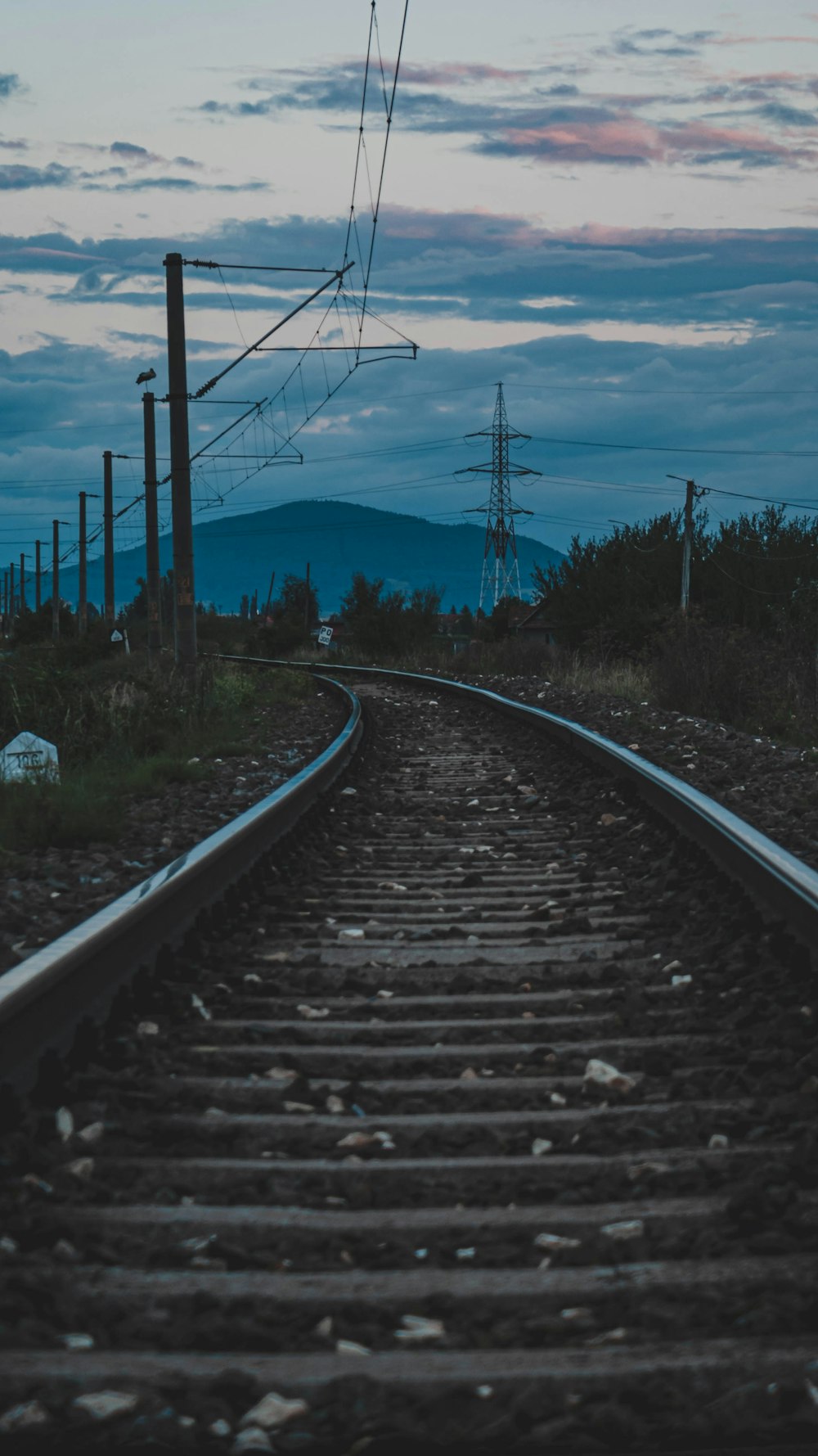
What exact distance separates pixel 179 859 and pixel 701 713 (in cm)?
1286

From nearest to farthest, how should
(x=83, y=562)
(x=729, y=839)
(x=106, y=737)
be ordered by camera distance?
(x=729, y=839)
(x=106, y=737)
(x=83, y=562)

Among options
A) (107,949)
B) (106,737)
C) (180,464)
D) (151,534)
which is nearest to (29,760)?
(106,737)

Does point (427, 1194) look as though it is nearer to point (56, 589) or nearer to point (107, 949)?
point (107, 949)

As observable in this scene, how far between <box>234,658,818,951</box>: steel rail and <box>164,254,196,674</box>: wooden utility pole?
10.9m

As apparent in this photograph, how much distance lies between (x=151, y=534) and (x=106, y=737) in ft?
64.6

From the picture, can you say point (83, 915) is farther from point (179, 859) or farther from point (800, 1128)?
point (800, 1128)

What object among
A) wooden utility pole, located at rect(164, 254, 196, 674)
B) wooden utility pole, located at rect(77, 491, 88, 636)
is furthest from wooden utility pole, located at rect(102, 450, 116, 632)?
wooden utility pole, located at rect(164, 254, 196, 674)

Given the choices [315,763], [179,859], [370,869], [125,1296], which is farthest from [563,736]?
[125,1296]

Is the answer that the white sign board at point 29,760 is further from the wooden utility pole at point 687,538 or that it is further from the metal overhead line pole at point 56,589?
the metal overhead line pole at point 56,589

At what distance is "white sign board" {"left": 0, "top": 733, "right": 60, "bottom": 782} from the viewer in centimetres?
1062

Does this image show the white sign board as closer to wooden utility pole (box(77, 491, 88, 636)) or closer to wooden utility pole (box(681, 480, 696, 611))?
wooden utility pole (box(681, 480, 696, 611))

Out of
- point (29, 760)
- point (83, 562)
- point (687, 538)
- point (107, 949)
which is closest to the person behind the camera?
point (107, 949)

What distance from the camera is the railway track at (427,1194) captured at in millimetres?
2104

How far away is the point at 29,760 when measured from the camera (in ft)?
36.7
